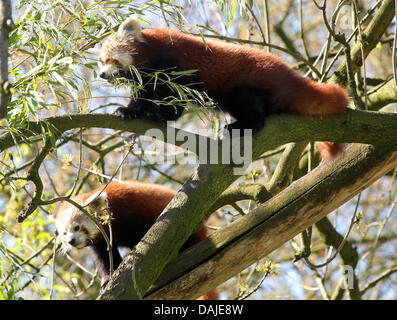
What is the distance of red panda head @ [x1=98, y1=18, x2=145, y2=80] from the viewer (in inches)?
159

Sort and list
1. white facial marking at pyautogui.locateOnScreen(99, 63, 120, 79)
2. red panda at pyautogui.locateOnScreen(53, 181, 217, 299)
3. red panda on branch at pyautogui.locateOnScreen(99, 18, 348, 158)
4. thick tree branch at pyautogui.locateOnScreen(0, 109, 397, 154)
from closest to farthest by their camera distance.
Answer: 1. thick tree branch at pyautogui.locateOnScreen(0, 109, 397, 154)
2. red panda on branch at pyautogui.locateOnScreen(99, 18, 348, 158)
3. white facial marking at pyautogui.locateOnScreen(99, 63, 120, 79)
4. red panda at pyautogui.locateOnScreen(53, 181, 217, 299)

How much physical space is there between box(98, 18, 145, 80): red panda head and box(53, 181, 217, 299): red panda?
0.98 metres

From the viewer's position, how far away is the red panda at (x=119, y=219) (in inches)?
175

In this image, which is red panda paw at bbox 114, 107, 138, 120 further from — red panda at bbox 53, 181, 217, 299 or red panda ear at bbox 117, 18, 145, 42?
red panda at bbox 53, 181, 217, 299

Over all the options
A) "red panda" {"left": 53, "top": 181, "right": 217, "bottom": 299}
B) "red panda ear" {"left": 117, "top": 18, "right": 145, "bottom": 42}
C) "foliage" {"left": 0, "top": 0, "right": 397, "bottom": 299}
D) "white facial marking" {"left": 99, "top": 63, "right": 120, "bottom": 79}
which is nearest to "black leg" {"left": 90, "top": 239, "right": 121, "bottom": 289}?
"red panda" {"left": 53, "top": 181, "right": 217, "bottom": 299}

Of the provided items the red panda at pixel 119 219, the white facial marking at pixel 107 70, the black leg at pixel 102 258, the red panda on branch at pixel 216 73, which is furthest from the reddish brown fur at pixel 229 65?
the black leg at pixel 102 258

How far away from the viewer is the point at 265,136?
329 centimetres

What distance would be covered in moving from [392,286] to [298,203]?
4.91 meters

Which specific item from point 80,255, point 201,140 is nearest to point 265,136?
point 201,140

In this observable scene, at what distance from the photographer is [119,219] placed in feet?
14.6

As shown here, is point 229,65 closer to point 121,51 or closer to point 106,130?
point 121,51

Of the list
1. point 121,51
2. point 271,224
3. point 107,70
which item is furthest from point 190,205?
point 121,51

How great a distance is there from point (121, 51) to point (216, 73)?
0.77m
